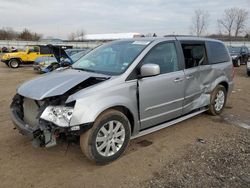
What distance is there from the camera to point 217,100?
228 inches

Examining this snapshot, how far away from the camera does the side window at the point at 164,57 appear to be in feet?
13.7

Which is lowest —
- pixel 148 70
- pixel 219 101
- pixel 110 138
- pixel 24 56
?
pixel 110 138

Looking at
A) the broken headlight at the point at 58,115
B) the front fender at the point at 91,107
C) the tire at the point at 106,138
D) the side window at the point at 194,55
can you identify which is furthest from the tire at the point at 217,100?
the broken headlight at the point at 58,115

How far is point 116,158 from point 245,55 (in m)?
20.2

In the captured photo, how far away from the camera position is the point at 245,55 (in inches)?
821

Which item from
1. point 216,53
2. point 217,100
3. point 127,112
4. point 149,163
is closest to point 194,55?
point 216,53

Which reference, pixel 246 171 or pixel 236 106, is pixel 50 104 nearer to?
pixel 246 171

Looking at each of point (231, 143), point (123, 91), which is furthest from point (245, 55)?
point (123, 91)

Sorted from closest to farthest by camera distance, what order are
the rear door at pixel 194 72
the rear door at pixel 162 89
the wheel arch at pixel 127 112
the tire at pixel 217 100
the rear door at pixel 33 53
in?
the wheel arch at pixel 127 112
the rear door at pixel 162 89
the rear door at pixel 194 72
the tire at pixel 217 100
the rear door at pixel 33 53

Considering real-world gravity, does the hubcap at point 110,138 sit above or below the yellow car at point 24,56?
below

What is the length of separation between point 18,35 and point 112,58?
72901mm

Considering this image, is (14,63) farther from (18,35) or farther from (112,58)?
(18,35)

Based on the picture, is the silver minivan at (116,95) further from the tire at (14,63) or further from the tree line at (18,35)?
the tree line at (18,35)

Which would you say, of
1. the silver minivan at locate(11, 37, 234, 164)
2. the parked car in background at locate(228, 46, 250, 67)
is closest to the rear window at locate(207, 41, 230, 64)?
the silver minivan at locate(11, 37, 234, 164)
